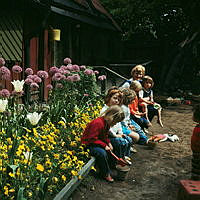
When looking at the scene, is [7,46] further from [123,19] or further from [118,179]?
[123,19]

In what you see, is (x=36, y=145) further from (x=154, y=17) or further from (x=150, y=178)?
(x=154, y=17)

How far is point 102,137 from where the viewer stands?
4477 mm

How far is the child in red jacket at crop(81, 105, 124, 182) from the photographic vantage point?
4328mm

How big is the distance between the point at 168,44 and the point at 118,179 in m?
→ 14.3

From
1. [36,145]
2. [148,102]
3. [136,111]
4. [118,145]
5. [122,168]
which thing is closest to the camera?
[36,145]

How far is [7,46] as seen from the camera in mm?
7527

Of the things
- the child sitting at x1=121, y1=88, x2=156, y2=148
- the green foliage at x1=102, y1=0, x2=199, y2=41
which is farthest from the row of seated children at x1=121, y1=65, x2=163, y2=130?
the green foliage at x1=102, y1=0, x2=199, y2=41

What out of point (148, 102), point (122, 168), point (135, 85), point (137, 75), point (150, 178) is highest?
point (137, 75)

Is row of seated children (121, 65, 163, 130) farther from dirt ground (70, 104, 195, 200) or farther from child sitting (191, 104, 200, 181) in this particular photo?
Result: child sitting (191, 104, 200, 181)

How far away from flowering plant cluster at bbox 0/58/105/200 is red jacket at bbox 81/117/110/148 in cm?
16

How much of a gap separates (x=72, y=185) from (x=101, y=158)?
0.76 m

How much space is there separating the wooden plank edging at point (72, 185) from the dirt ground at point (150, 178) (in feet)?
0.42

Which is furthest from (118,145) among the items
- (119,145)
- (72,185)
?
(72,185)

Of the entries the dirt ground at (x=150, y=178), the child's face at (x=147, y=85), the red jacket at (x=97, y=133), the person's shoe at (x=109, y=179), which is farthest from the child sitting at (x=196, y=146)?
the child's face at (x=147, y=85)
